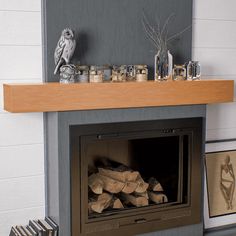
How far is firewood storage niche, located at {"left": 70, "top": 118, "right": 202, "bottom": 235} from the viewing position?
261 centimetres

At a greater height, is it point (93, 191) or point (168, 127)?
point (168, 127)

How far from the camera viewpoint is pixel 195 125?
2.90 meters

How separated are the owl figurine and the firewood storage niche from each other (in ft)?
1.19

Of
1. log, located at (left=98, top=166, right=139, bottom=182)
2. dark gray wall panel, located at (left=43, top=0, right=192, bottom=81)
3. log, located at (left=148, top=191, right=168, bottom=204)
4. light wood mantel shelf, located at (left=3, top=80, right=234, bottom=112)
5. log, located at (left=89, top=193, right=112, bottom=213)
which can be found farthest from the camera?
log, located at (left=148, top=191, right=168, bottom=204)

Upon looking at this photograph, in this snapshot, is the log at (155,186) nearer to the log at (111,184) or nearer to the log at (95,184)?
the log at (111,184)

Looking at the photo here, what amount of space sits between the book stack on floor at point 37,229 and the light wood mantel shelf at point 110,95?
0.66 m

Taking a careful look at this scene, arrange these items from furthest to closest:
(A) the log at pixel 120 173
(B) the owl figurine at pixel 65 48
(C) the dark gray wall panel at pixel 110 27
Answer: (A) the log at pixel 120 173 → (C) the dark gray wall panel at pixel 110 27 → (B) the owl figurine at pixel 65 48

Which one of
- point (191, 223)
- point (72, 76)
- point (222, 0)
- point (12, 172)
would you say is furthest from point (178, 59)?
point (12, 172)

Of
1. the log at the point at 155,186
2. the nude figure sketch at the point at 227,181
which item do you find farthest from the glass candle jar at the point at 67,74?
the nude figure sketch at the point at 227,181

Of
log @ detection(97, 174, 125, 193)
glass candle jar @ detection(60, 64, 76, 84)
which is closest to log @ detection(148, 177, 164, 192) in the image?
log @ detection(97, 174, 125, 193)

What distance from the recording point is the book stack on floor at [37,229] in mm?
2582

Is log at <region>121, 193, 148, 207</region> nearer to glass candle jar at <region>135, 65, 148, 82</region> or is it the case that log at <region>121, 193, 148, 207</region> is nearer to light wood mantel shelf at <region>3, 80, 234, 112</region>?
light wood mantel shelf at <region>3, 80, 234, 112</region>

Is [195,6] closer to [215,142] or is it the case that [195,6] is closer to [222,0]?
[222,0]

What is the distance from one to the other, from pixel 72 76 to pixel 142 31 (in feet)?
1.96
